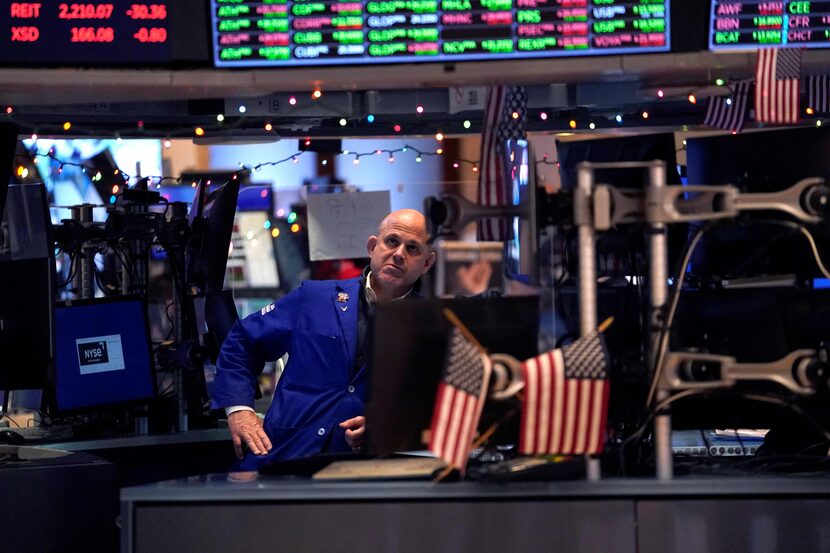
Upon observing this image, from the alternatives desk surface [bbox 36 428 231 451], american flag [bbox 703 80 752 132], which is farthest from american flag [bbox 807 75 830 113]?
desk surface [bbox 36 428 231 451]

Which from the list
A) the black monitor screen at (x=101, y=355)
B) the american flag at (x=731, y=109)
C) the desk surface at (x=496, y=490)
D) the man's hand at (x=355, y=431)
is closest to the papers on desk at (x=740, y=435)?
the american flag at (x=731, y=109)

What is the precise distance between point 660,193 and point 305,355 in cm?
179

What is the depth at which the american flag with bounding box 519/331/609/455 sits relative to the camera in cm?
290

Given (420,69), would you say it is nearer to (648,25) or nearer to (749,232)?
(648,25)

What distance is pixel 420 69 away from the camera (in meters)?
4.30

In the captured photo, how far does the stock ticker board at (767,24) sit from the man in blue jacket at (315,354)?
1350 millimetres

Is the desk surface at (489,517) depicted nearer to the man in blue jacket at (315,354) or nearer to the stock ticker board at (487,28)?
the man in blue jacket at (315,354)

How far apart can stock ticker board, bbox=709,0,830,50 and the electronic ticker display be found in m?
2.09

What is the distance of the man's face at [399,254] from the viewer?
14.7 feet

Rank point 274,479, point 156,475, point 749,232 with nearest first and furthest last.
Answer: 1. point 274,479
2. point 749,232
3. point 156,475

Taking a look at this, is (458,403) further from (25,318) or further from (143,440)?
(143,440)

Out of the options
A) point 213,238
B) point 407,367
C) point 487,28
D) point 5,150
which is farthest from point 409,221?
point 407,367

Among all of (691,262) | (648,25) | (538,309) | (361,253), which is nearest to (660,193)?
(538,309)

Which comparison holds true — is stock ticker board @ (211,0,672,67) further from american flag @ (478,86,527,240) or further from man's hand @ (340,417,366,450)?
man's hand @ (340,417,366,450)
